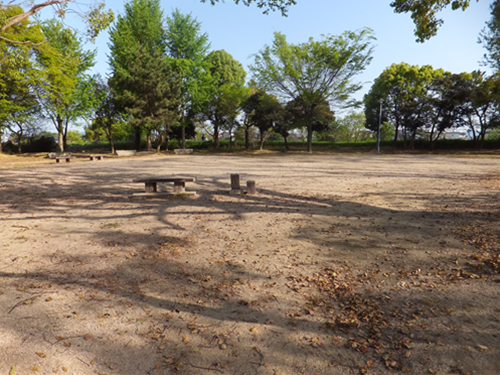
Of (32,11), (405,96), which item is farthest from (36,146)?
(405,96)

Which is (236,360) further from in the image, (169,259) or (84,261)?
(84,261)

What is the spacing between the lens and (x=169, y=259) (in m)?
4.57

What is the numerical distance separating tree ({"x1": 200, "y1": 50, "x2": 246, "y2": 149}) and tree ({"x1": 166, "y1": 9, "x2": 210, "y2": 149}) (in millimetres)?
1457

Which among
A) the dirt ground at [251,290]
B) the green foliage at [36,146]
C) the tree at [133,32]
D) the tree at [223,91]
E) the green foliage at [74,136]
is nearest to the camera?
the dirt ground at [251,290]

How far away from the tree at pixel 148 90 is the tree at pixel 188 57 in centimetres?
324

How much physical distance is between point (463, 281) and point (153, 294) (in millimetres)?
3837

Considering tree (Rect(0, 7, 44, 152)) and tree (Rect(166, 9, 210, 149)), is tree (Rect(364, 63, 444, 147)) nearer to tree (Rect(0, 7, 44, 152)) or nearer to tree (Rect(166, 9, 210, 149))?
tree (Rect(166, 9, 210, 149))

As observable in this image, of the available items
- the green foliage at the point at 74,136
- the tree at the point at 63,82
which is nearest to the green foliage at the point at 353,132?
Answer: the tree at the point at 63,82

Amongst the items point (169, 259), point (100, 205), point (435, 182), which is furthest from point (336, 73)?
point (169, 259)

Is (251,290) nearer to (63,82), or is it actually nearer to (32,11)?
(32,11)

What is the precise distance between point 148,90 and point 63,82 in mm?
7961

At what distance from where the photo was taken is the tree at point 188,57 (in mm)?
33938

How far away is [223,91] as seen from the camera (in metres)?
35.8

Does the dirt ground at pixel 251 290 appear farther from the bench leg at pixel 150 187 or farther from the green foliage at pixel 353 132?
the green foliage at pixel 353 132
